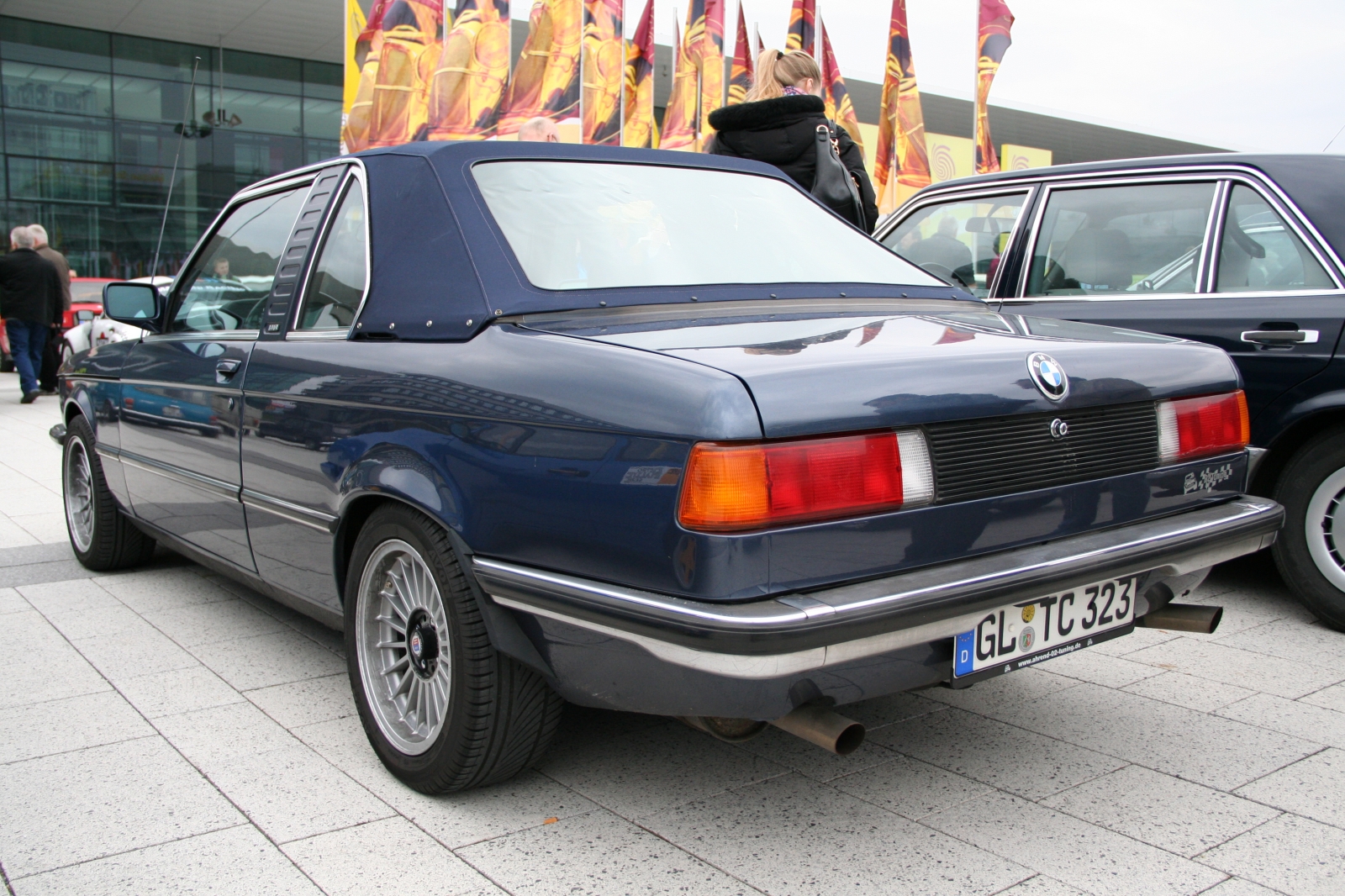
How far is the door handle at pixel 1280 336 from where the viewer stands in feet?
13.3

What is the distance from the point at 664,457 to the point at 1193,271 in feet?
11.0

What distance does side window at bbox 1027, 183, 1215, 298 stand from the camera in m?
4.59

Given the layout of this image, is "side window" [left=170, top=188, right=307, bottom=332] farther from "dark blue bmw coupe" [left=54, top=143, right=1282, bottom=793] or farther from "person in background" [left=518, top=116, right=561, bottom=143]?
"person in background" [left=518, top=116, right=561, bottom=143]

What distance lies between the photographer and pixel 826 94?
20594 millimetres

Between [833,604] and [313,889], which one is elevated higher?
[833,604]

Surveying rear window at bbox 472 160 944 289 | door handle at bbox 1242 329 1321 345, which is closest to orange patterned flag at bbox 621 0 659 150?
door handle at bbox 1242 329 1321 345

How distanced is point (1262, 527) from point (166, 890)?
2684 mm

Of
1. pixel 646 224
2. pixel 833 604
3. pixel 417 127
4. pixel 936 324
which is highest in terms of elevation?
pixel 417 127

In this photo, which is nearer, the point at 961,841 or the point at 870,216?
the point at 961,841

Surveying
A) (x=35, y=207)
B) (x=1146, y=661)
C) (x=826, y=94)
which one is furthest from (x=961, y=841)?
(x=35, y=207)

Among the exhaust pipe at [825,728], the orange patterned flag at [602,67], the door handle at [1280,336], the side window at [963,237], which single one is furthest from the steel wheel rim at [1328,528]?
the orange patterned flag at [602,67]

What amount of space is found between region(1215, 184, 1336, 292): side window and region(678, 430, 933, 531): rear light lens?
Answer: 2.81m

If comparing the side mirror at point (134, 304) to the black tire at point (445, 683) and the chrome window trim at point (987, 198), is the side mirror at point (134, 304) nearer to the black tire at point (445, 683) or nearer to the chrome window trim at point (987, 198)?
the black tire at point (445, 683)

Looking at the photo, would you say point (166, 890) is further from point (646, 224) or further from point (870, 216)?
point (870, 216)
